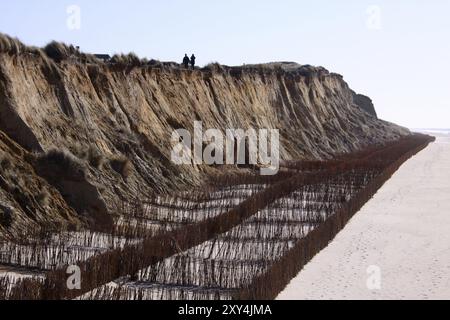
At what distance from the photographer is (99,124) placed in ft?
84.6

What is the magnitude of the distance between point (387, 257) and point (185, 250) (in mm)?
4066

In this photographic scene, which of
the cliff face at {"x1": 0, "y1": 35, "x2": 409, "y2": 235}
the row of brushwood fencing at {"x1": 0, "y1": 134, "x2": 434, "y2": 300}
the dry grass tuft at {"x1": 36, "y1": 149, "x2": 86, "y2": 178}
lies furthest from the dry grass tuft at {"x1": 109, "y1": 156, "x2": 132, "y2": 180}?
the dry grass tuft at {"x1": 36, "y1": 149, "x2": 86, "y2": 178}

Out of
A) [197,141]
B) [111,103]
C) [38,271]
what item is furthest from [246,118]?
[38,271]

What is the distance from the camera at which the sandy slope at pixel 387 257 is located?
13164 millimetres

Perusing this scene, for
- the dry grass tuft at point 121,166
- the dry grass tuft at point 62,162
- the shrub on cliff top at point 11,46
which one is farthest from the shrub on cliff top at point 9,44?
the dry grass tuft at point 62,162

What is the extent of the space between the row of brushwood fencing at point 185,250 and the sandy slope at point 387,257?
41cm

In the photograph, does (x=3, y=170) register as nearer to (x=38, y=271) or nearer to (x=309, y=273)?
(x=38, y=271)

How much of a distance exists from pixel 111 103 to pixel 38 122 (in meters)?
6.99

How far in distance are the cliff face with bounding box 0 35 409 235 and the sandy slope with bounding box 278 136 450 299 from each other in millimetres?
5765

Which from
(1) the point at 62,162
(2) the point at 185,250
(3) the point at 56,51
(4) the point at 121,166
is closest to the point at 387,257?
(2) the point at 185,250

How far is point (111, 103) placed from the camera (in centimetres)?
2838

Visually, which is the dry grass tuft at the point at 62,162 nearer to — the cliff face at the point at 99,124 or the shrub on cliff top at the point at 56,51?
the cliff face at the point at 99,124

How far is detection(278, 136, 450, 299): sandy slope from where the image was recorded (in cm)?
1316

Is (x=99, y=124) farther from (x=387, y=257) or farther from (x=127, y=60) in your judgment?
(x=387, y=257)
